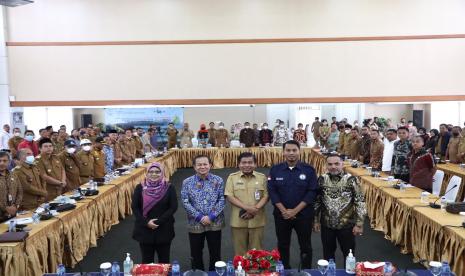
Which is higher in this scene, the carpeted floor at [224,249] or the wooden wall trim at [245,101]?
the wooden wall trim at [245,101]

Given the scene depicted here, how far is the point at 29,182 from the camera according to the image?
4.52 m

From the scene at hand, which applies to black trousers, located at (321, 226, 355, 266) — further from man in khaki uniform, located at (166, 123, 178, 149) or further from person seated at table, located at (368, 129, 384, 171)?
man in khaki uniform, located at (166, 123, 178, 149)

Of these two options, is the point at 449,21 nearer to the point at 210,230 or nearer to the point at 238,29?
the point at 238,29

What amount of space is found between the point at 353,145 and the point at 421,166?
131 inches

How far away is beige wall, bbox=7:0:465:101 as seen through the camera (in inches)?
328

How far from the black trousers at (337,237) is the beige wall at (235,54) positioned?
561 centimetres

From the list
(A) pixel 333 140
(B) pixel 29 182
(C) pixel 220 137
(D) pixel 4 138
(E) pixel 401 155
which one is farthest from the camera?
(C) pixel 220 137

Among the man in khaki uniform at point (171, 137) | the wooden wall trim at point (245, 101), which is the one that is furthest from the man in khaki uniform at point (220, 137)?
the wooden wall trim at point (245, 101)

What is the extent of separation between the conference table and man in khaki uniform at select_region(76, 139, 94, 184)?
0.46m

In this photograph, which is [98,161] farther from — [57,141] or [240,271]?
[240,271]

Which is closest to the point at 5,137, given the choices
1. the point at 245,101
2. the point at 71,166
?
the point at 71,166

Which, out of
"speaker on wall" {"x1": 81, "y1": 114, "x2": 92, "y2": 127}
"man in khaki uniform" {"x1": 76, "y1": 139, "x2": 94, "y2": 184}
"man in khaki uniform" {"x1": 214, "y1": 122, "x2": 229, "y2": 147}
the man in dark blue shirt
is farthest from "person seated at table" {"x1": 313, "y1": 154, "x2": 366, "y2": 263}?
"speaker on wall" {"x1": 81, "y1": 114, "x2": 92, "y2": 127}

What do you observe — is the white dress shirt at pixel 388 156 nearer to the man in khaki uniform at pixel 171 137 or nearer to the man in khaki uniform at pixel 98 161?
→ the man in khaki uniform at pixel 98 161

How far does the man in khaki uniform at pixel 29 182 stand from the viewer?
14.6 feet
